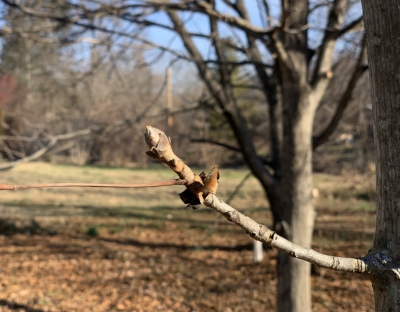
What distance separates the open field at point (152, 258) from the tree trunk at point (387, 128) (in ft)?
12.7

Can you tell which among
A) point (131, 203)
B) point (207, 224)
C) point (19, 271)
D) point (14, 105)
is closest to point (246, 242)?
point (207, 224)

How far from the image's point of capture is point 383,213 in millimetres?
1153

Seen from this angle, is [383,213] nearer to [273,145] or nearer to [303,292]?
[303,292]

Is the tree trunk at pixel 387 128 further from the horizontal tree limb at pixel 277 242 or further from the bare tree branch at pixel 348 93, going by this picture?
the bare tree branch at pixel 348 93

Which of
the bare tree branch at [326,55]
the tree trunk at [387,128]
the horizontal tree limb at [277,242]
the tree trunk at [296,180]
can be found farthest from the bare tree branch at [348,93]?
the horizontal tree limb at [277,242]

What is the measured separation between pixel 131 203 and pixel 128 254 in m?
5.88

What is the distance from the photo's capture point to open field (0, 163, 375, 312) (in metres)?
4.84

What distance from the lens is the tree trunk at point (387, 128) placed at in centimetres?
111

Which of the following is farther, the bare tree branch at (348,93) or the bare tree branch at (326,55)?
the bare tree branch at (326,55)

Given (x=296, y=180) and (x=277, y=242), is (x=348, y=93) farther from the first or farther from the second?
(x=277, y=242)

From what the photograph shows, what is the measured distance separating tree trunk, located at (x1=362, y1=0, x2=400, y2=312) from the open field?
3.87 metres

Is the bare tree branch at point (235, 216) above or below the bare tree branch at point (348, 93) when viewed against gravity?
below

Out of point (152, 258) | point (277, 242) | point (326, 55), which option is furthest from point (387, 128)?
point (152, 258)

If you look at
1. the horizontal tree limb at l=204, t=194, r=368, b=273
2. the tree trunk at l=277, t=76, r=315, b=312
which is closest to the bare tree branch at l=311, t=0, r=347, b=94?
the tree trunk at l=277, t=76, r=315, b=312
